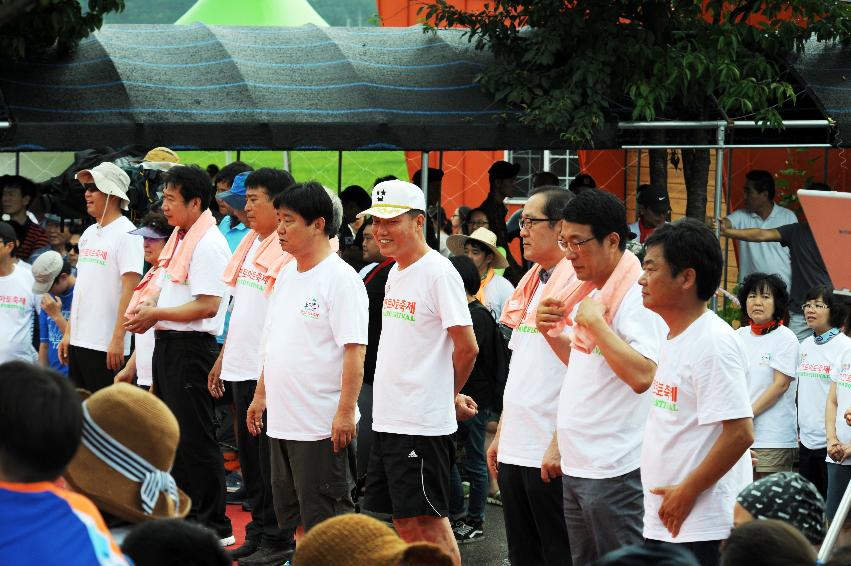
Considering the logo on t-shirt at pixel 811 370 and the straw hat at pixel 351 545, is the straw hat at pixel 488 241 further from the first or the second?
the straw hat at pixel 351 545

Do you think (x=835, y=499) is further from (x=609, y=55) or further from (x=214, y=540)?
(x=214, y=540)

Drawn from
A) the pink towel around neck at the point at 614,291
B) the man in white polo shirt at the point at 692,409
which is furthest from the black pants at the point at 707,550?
the pink towel around neck at the point at 614,291

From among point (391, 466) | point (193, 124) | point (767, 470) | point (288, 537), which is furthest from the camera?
point (193, 124)

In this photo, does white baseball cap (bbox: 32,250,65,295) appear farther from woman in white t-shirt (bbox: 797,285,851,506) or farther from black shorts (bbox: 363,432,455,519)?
woman in white t-shirt (bbox: 797,285,851,506)

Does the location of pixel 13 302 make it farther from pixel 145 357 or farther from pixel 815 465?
pixel 815 465

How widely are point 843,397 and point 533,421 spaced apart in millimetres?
2667

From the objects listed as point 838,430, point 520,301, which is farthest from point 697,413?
point 838,430

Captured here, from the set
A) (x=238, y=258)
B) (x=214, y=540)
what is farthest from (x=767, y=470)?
(x=214, y=540)

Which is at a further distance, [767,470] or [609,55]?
[609,55]

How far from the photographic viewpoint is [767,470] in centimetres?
755

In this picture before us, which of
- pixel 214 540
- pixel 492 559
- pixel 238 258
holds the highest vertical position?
pixel 214 540

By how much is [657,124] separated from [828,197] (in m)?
4.88

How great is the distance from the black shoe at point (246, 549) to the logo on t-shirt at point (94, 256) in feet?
6.21

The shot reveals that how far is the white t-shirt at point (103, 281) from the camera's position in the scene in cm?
724
